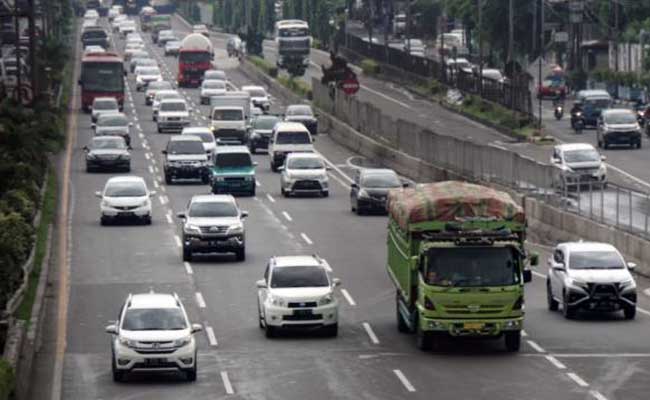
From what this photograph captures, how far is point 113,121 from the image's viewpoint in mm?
88812

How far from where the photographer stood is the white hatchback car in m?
60.4

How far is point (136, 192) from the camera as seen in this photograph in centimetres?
6094

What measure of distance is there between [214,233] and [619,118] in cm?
3772

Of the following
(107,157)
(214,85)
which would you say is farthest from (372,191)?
(214,85)

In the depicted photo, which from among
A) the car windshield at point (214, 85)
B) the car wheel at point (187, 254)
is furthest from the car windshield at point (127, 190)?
the car windshield at point (214, 85)

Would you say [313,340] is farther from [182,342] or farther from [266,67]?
[266,67]

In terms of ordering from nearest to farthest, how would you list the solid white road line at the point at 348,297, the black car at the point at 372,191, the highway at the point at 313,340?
1. the highway at the point at 313,340
2. the solid white road line at the point at 348,297
3. the black car at the point at 372,191

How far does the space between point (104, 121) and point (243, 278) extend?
133ft

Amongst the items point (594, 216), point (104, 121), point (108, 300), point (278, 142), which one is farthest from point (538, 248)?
point (104, 121)

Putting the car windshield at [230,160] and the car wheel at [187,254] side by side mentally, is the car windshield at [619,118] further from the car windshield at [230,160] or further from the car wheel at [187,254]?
the car wheel at [187,254]

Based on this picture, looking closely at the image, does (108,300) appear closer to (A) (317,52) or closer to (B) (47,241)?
(B) (47,241)

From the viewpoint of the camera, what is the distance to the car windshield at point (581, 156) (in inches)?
2753

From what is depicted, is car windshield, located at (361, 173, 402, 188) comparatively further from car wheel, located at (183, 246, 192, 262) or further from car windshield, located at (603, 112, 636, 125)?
car windshield, located at (603, 112, 636, 125)

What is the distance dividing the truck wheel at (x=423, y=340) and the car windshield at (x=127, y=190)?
2418 centimetres
